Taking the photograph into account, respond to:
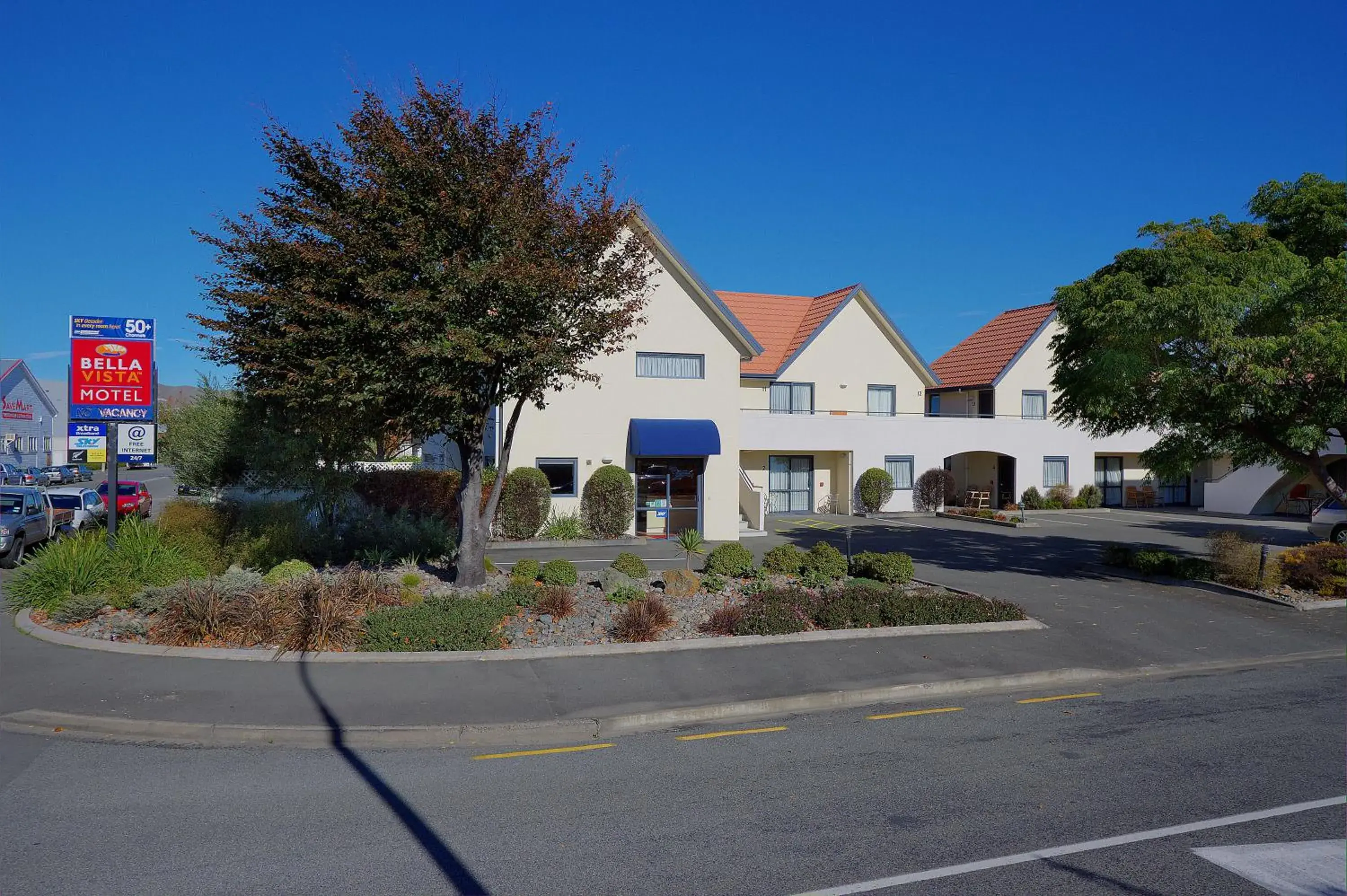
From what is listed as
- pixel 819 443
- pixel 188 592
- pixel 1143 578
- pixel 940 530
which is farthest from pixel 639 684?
pixel 819 443

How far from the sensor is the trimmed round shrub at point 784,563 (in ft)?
53.6

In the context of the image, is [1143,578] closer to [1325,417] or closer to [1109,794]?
[1325,417]

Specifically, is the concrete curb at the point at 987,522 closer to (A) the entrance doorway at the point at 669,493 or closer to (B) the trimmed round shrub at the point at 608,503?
(A) the entrance doorway at the point at 669,493

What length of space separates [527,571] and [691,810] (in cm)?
871

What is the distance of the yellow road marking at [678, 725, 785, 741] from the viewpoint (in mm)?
8391

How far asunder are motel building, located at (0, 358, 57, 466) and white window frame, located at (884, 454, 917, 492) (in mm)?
57931

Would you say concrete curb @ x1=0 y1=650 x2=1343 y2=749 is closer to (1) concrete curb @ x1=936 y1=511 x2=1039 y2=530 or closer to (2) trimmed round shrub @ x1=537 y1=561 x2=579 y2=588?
(2) trimmed round shrub @ x1=537 y1=561 x2=579 y2=588

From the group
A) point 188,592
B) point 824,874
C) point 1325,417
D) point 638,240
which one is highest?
point 638,240

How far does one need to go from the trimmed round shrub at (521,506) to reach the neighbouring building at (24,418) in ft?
177

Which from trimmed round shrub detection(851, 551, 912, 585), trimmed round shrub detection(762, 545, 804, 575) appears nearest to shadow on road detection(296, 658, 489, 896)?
trimmed round shrub detection(762, 545, 804, 575)

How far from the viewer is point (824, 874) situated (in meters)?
5.52

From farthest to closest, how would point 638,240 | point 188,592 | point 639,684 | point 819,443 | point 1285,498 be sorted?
point 1285,498 < point 819,443 < point 638,240 < point 188,592 < point 639,684

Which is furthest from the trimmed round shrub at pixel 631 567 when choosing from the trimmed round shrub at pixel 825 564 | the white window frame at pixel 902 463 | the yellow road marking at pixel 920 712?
the white window frame at pixel 902 463

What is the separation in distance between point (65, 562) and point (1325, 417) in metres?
19.4
